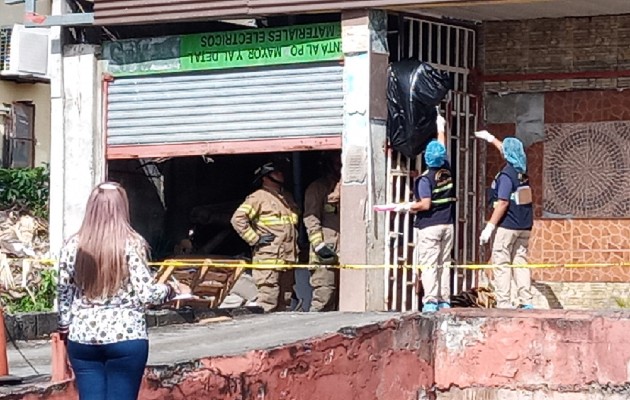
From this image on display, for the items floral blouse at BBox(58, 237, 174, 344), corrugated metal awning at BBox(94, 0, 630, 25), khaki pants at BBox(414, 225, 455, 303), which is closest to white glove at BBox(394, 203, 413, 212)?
khaki pants at BBox(414, 225, 455, 303)

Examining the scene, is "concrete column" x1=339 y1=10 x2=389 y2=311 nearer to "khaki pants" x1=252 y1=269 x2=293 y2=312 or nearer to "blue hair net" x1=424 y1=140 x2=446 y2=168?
"blue hair net" x1=424 y1=140 x2=446 y2=168

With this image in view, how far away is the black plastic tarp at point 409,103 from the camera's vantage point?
1284cm

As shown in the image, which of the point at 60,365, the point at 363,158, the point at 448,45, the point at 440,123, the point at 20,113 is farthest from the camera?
the point at 20,113

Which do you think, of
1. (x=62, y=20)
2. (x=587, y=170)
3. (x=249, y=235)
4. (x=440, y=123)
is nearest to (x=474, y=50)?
(x=440, y=123)

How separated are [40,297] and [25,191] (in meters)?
6.46

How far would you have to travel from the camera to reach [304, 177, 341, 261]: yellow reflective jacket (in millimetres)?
13719

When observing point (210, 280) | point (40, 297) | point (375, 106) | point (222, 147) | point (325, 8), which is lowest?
point (40, 297)

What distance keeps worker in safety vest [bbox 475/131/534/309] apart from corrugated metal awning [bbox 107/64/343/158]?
5.73 feet

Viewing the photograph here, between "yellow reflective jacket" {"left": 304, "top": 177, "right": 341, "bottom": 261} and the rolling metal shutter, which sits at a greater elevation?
the rolling metal shutter

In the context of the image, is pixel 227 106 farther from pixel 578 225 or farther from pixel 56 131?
pixel 578 225

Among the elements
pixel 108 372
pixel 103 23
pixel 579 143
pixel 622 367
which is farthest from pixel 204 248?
pixel 108 372

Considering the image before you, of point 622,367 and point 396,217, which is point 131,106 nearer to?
point 396,217

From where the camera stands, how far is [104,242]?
20.7ft

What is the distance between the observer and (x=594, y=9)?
43.9 feet
